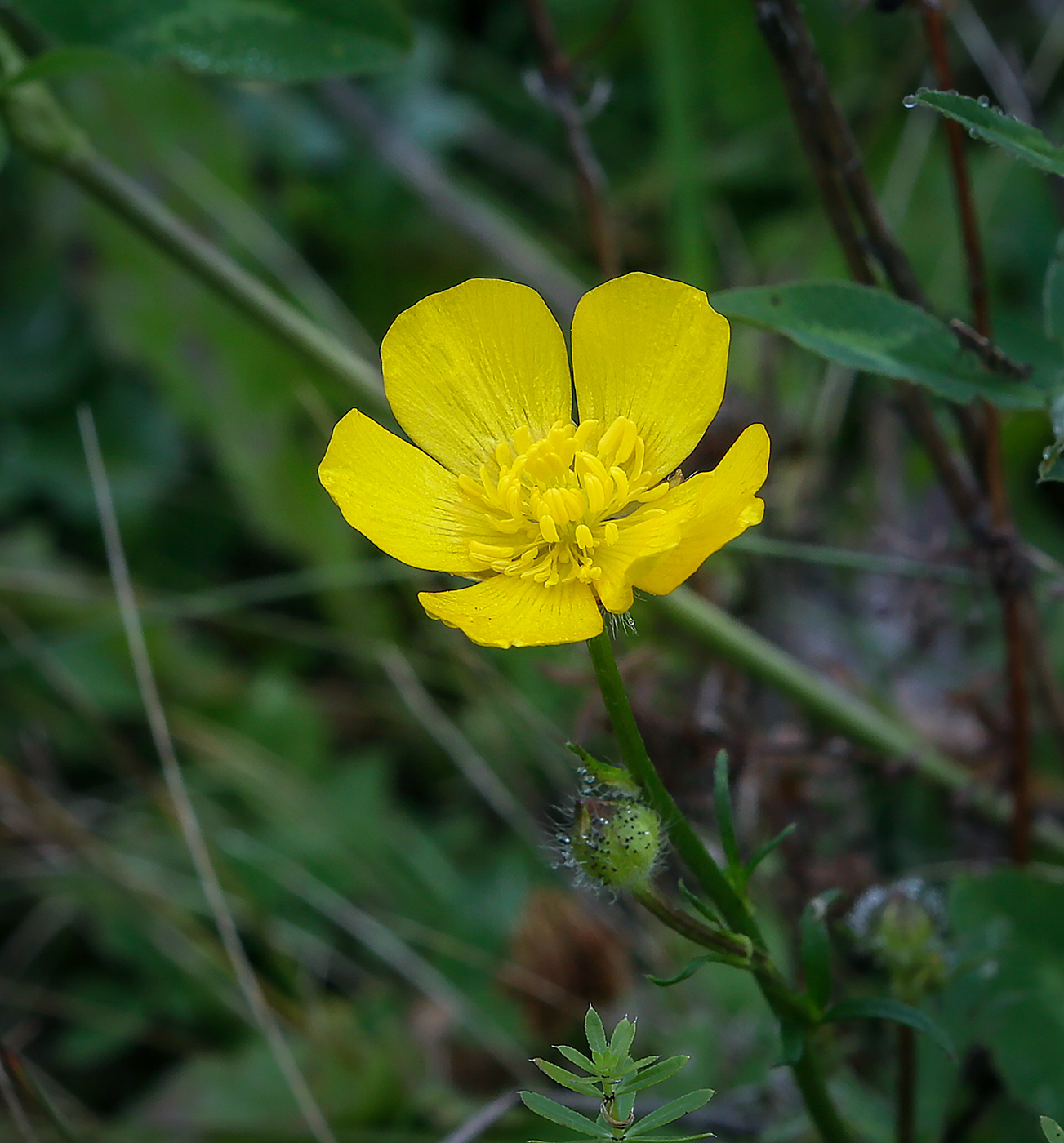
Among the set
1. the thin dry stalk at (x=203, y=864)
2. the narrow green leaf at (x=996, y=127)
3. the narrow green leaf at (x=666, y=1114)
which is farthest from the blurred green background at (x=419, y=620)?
the narrow green leaf at (x=996, y=127)

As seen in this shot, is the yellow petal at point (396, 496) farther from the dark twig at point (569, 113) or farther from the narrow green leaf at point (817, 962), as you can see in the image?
the dark twig at point (569, 113)

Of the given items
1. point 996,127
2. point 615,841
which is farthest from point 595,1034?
point 996,127

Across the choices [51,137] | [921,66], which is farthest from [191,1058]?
[921,66]

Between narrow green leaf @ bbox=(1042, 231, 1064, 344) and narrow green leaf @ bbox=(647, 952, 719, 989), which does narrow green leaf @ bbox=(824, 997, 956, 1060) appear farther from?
narrow green leaf @ bbox=(1042, 231, 1064, 344)

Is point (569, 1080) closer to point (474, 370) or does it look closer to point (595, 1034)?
point (595, 1034)

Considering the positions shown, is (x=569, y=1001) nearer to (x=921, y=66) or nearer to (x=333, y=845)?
(x=333, y=845)

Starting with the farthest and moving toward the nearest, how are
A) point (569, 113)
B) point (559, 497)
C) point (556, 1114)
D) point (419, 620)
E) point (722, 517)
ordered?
point (419, 620) < point (569, 113) < point (559, 497) < point (722, 517) < point (556, 1114)
